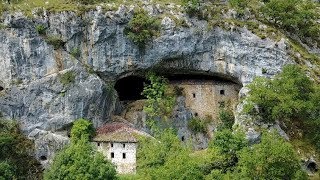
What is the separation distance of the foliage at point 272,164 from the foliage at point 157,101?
13.0 meters

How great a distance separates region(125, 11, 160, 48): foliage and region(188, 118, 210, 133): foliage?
24.9ft

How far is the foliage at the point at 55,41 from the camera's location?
4734 centimetres

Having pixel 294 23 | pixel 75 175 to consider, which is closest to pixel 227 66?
pixel 294 23

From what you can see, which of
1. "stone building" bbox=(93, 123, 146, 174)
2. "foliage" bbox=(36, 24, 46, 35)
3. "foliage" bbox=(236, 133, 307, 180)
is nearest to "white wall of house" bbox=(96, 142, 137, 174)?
"stone building" bbox=(93, 123, 146, 174)

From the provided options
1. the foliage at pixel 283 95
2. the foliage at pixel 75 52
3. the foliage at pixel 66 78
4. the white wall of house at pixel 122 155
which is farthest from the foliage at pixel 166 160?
the foliage at pixel 75 52

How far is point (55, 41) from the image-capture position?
47500 millimetres

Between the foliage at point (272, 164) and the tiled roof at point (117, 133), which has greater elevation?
the tiled roof at point (117, 133)

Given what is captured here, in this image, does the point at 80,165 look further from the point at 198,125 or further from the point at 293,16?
the point at 293,16

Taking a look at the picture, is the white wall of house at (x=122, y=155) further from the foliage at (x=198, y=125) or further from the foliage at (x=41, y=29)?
the foliage at (x=41, y=29)

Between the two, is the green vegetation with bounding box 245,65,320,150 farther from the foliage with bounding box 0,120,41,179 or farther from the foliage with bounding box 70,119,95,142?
the foliage with bounding box 0,120,41,179

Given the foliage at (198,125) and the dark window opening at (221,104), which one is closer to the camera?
the foliage at (198,125)

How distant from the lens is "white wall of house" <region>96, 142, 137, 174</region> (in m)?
46.9

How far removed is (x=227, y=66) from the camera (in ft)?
162

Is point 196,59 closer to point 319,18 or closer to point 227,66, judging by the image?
point 227,66
